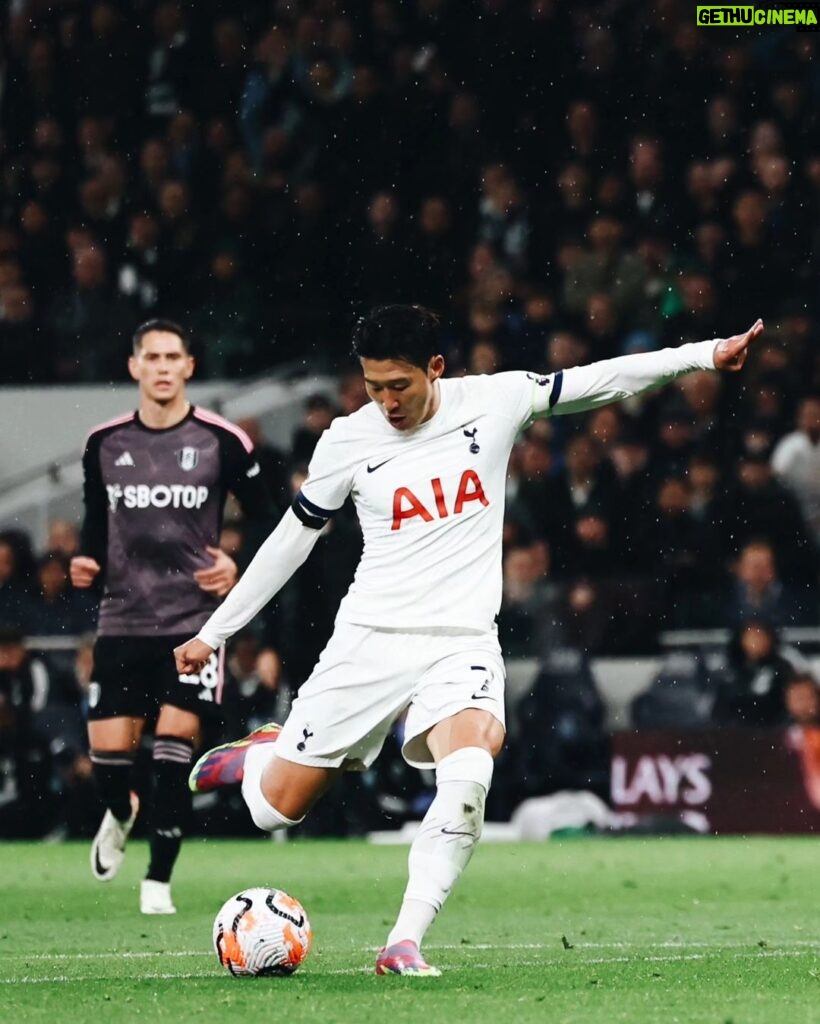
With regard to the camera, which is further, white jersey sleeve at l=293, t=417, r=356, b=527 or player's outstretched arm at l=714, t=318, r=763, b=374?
white jersey sleeve at l=293, t=417, r=356, b=527

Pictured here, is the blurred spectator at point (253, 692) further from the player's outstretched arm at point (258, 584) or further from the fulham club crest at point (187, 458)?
the player's outstretched arm at point (258, 584)

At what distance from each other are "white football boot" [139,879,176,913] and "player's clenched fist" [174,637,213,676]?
8.06 ft

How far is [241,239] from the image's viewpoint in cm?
1711

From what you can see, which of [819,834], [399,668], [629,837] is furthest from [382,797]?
[399,668]

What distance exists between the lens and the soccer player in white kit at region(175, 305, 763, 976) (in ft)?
20.9

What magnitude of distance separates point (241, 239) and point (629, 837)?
6.25m

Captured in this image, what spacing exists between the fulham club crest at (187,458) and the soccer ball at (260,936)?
322 cm

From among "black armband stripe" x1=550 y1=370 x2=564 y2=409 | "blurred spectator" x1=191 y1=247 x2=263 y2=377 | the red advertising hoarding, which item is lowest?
the red advertising hoarding

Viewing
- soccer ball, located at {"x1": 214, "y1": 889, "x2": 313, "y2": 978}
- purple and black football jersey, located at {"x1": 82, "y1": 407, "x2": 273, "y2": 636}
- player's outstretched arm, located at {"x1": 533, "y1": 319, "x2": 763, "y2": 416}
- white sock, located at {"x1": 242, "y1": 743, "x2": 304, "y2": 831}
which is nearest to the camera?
soccer ball, located at {"x1": 214, "y1": 889, "x2": 313, "y2": 978}

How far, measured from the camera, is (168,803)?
28.8 feet

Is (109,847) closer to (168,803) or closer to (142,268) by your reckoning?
(168,803)

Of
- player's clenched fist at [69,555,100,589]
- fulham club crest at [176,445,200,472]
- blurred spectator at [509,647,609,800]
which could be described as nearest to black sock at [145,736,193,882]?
player's clenched fist at [69,555,100,589]

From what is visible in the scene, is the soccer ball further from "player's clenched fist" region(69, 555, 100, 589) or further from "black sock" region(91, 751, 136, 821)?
"player's clenched fist" region(69, 555, 100, 589)

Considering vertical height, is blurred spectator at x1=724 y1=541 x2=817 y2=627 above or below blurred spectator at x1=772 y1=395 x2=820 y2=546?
below
